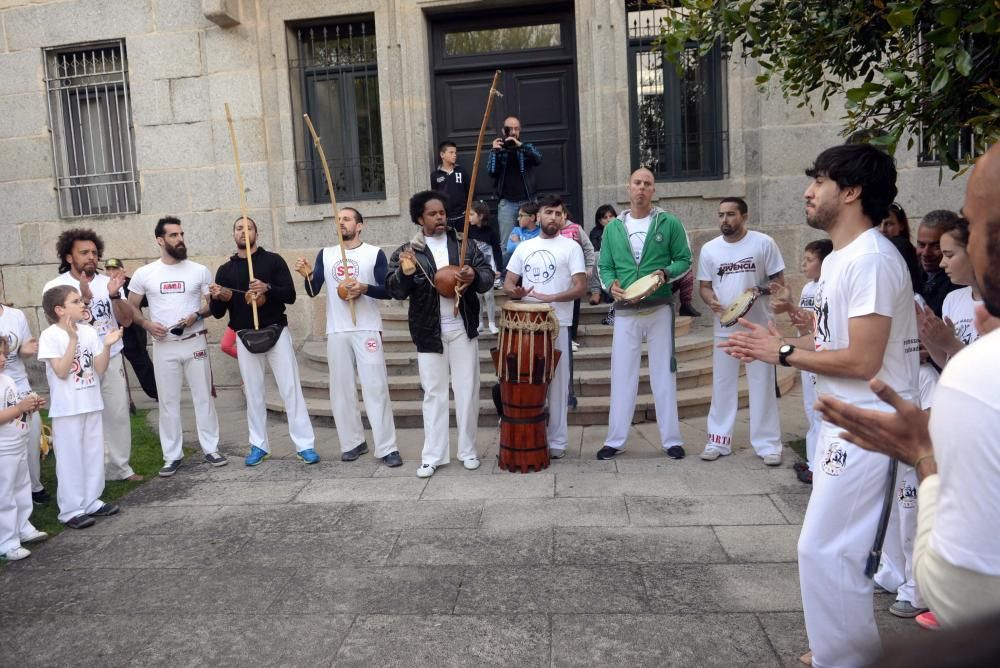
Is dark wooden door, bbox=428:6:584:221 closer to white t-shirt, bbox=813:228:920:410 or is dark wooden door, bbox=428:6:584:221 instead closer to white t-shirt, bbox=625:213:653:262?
white t-shirt, bbox=625:213:653:262

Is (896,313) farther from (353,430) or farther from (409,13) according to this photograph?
(409,13)

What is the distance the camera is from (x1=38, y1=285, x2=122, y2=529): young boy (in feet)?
18.9

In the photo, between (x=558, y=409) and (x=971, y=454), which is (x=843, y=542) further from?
(x=558, y=409)

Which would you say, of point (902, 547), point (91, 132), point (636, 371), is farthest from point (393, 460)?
point (91, 132)

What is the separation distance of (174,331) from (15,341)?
3.74 ft

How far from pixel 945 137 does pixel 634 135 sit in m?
6.81

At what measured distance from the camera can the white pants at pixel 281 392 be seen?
23.6ft

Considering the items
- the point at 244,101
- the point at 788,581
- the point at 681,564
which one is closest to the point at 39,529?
the point at 681,564

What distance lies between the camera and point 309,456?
23.3ft

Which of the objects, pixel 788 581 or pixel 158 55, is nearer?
pixel 788 581

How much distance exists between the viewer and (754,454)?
6.73 meters

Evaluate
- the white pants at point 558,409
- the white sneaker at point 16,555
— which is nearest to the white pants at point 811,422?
the white pants at point 558,409

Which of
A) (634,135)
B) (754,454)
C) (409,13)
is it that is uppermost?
(409,13)

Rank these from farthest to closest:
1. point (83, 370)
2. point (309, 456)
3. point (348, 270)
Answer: point (309, 456), point (348, 270), point (83, 370)
